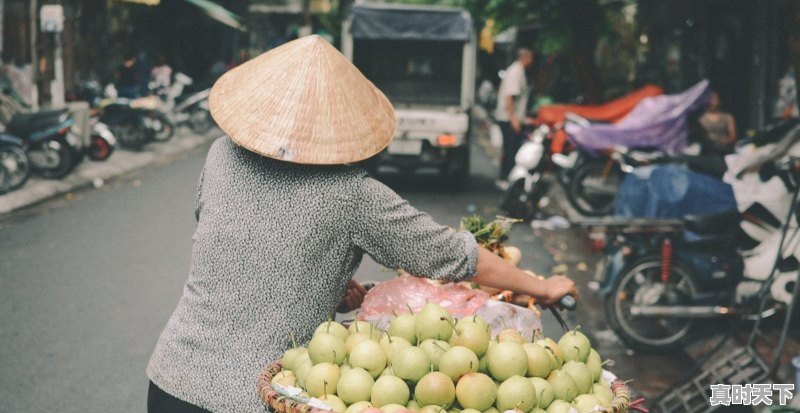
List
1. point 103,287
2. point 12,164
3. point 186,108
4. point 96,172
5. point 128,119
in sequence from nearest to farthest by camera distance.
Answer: point 103,287, point 12,164, point 96,172, point 128,119, point 186,108

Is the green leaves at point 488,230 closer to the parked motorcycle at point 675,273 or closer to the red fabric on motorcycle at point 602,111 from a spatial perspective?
the parked motorcycle at point 675,273

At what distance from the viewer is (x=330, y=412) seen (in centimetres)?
196

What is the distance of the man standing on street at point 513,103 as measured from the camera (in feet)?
40.5

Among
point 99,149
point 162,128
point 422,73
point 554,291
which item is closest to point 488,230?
point 554,291

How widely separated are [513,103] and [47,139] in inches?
266

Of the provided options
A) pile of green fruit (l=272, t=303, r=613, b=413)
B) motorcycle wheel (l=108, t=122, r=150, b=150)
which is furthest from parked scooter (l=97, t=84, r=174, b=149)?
pile of green fruit (l=272, t=303, r=613, b=413)

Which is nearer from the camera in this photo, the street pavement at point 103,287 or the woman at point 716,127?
the street pavement at point 103,287

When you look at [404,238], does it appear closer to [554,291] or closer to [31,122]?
[554,291]

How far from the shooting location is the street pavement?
5137 millimetres

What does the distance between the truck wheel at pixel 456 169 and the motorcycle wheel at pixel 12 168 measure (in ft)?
19.5

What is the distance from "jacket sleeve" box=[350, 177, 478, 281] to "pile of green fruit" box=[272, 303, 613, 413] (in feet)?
0.53

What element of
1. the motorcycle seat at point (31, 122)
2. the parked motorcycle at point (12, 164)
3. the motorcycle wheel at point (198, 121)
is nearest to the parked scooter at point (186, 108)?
the motorcycle wheel at point (198, 121)

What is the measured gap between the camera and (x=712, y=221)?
5945 mm

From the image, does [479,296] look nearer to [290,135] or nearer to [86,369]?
[290,135]
